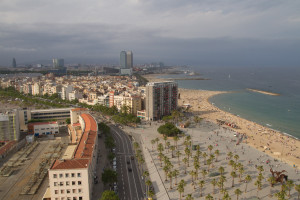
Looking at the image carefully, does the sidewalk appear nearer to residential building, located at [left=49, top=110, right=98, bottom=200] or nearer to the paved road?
the paved road

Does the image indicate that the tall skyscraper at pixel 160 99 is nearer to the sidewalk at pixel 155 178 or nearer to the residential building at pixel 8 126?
the sidewalk at pixel 155 178

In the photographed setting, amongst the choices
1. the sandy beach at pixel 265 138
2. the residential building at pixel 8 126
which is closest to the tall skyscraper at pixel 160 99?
the sandy beach at pixel 265 138

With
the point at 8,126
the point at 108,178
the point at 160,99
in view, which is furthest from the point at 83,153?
the point at 160,99

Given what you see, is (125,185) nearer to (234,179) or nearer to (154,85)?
(234,179)

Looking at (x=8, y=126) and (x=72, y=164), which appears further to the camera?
(x=8, y=126)

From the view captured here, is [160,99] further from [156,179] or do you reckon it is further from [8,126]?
[8,126]

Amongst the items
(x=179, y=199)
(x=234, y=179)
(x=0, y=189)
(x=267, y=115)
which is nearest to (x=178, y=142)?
(x=234, y=179)
